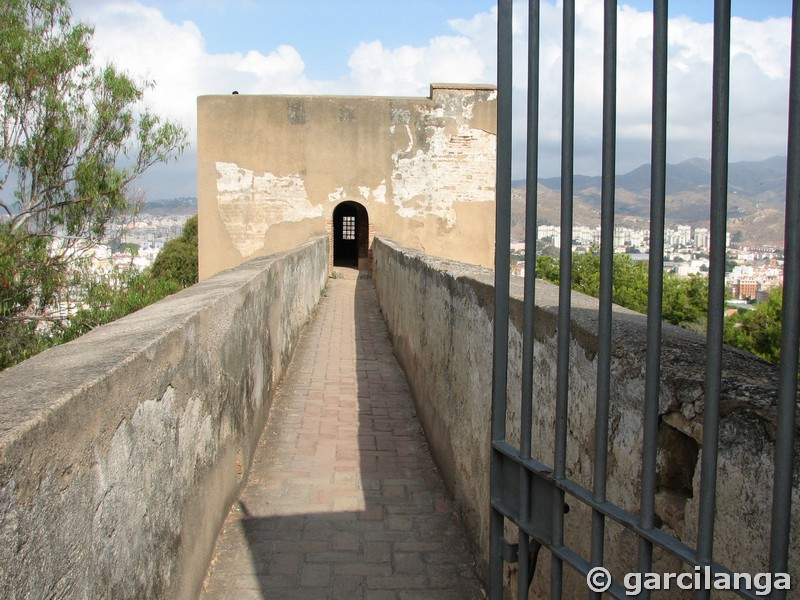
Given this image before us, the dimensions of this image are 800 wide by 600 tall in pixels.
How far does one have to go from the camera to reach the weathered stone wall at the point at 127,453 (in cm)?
154

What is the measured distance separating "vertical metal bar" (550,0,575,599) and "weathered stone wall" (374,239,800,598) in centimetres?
24

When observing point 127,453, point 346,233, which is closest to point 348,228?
point 346,233

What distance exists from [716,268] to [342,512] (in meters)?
3.17

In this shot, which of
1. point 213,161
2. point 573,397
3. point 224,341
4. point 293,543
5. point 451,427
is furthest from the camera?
point 213,161

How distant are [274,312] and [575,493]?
198 inches

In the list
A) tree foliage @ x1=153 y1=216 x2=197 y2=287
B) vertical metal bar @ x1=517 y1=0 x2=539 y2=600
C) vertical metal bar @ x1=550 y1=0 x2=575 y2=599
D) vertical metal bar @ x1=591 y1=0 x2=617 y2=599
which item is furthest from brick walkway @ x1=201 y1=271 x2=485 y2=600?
tree foliage @ x1=153 y1=216 x2=197 y2=287

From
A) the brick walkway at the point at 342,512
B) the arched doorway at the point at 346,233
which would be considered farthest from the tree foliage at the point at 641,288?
the brick walkway at the point at 342,512

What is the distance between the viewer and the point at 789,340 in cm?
117

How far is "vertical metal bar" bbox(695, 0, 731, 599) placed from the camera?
50.2 inches

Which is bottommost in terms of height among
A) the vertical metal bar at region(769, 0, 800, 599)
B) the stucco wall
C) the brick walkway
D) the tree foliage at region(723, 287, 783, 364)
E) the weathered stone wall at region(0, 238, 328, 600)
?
the tree foliage at region(723, 287, 783, 364)

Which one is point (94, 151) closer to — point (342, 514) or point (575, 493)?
point (342, 514)

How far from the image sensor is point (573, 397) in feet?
7.67

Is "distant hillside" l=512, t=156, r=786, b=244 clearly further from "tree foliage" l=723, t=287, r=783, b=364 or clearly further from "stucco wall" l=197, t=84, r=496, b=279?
"stucco wall" l=197, t=84, r=496, b=279

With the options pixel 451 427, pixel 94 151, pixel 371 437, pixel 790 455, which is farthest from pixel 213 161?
pixel 790 455
